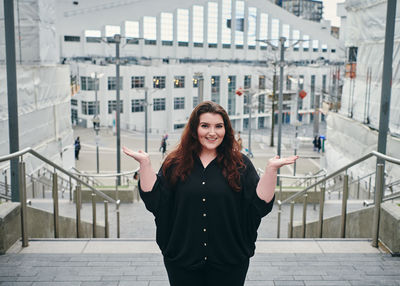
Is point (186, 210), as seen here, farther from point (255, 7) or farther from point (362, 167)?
point (255, 7)

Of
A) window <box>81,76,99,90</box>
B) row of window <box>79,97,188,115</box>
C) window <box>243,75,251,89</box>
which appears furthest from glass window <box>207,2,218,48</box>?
window <box>81,76,99,90</box>

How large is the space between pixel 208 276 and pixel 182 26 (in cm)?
6624

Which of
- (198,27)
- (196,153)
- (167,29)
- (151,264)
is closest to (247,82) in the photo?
(198,27)

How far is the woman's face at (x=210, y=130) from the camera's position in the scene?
10.6 ft

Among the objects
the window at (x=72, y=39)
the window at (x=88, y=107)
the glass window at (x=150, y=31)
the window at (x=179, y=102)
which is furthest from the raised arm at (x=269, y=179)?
the glass window at (x=150, y=31)

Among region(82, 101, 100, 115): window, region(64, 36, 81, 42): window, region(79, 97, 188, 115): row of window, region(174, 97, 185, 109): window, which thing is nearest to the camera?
region(82, 101, 100, 115): window

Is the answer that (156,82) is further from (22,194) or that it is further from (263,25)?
(22,194)

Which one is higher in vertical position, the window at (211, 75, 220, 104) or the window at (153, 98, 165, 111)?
the window at (211, 75, 220, 104)

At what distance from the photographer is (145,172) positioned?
3.15 metres

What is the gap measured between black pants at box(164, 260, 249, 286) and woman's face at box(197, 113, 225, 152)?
2.54ft

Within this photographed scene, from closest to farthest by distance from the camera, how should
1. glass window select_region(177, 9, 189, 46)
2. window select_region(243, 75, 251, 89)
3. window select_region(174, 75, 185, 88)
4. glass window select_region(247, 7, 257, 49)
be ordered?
window select_region(174, 75, 185, 88) < window select_region(243, 75, 251, 89) < glass window select_region(177, 9, 189, 46) < glass window select_region(247, 7, 257, 49)

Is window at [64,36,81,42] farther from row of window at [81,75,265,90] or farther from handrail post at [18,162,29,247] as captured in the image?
handrail post at [18,162,29,247]

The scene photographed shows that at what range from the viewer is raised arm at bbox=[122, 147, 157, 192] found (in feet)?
10.2

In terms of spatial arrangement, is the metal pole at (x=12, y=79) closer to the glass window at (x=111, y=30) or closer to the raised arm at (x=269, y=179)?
the raised arm at (x=269, y=179)
